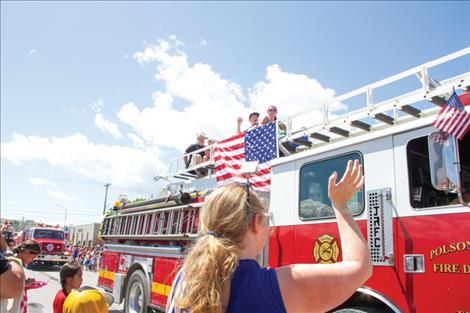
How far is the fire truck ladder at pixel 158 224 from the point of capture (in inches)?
255

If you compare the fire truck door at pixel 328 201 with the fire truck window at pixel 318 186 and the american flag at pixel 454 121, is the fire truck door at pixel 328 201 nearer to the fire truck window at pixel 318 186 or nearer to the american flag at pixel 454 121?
the fire truck window at pixel 318 186

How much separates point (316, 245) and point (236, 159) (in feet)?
8.93

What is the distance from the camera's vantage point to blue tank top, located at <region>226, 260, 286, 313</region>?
140 cm

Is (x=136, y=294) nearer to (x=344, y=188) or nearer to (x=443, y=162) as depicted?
(x=443, y=162)

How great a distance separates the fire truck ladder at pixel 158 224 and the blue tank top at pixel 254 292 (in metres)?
4.75

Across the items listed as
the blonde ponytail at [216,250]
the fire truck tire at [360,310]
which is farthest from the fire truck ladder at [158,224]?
the blonde ponytail at [216,250]

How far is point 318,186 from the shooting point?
4500 millimetres

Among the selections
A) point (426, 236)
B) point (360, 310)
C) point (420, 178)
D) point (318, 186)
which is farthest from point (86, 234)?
point (426, 236)

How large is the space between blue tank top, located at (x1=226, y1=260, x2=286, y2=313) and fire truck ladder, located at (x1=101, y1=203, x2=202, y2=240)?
15.6ft

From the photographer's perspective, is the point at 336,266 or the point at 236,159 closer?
the point at 336,266

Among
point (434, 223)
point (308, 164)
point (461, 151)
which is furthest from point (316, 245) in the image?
point (461, 151)

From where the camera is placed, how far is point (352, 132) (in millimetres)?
5406

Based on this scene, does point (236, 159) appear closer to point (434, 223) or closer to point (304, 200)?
point (304, 200)

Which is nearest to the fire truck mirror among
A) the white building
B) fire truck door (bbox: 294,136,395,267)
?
Result: fire truck door (bbox: 294,136,395,267)
